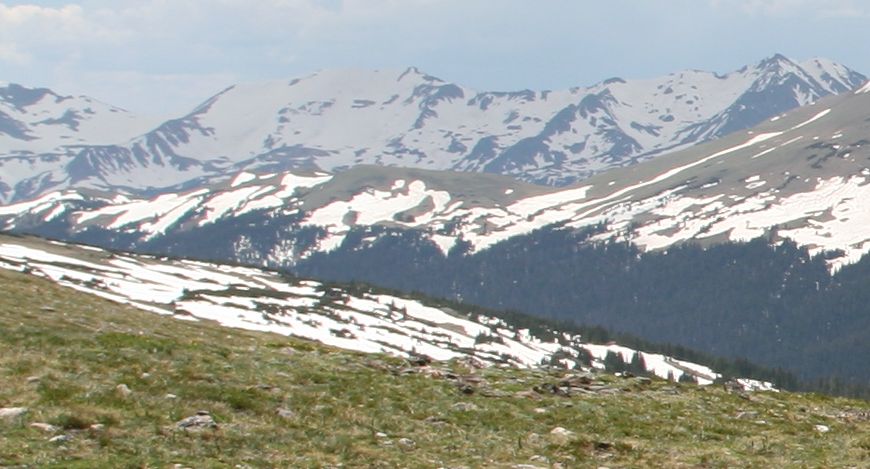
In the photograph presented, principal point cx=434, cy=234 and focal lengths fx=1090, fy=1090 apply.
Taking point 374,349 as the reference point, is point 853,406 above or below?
above

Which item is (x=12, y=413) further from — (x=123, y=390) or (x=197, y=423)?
(x=197, y=423)

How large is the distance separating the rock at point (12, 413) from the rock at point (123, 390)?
8.50ft

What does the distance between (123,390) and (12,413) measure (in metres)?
3.41

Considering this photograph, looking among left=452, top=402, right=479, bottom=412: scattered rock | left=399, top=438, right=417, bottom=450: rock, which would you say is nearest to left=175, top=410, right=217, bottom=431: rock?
left=399, top=438, right=417, bottom=450: rock

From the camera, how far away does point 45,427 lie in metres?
21.2

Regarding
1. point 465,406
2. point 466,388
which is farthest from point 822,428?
point 465,406

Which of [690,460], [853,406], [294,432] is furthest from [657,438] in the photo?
[853,406]

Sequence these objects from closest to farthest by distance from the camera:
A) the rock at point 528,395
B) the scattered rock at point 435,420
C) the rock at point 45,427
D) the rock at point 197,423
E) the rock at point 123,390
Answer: the rock at point 45,427, the rock at point 197,423, the rock at point 123,390, the scattered rock at point 435,420, the rock at point 528,395

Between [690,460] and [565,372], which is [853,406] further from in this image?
[690,460]

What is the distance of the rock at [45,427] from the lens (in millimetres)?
21047

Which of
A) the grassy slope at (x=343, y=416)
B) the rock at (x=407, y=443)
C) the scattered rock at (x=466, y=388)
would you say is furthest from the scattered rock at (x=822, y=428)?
the rock at (x=407, y=443)

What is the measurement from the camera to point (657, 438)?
88.5ft

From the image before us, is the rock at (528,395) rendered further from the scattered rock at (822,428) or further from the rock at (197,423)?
the rock at (197,423)

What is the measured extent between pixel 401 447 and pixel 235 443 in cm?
355
